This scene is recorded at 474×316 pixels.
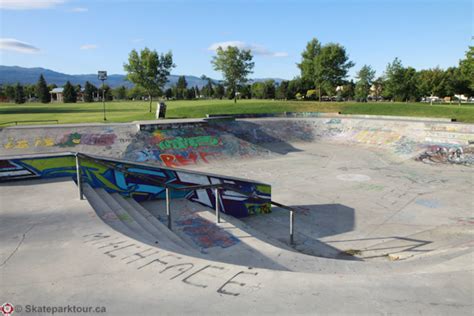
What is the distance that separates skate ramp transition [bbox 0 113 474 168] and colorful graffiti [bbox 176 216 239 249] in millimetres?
14504

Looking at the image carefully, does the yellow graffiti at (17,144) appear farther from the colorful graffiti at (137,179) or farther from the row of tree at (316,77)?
the row of tree at (316,77)

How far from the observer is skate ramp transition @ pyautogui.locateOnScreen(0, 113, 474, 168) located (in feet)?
77.6

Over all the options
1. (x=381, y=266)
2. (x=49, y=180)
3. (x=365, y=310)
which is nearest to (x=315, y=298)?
(x=365, y=310)

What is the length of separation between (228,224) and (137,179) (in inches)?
159

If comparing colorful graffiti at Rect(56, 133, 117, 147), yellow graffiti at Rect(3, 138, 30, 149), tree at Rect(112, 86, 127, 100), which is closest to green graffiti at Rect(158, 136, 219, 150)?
colorful graffiti at Rect(56, 133, 117, 147)

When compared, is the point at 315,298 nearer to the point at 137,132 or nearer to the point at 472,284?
the point at 472,284

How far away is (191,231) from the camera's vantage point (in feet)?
31.3

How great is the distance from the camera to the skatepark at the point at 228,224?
174 inches

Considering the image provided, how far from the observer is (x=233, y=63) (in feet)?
171

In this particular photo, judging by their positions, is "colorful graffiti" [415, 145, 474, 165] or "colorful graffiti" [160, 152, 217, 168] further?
"colorful graffiti" [415, 145, 474, 165]

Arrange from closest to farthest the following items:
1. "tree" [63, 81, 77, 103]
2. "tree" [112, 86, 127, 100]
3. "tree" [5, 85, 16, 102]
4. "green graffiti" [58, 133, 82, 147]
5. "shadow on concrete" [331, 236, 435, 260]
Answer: "shadow on concrete" [331, 236, 435, 260] < "green graffiti" [58, 133, 82, 147] < "tree" [63, 81, 77, 103] < "tree" [5, 85, 16, 102] < "tree" [112, 86, 127, 100]

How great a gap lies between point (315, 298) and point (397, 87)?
223 feet

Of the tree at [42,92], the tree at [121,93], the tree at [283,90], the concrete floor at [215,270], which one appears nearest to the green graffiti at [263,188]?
the concrete floor at [215,270]

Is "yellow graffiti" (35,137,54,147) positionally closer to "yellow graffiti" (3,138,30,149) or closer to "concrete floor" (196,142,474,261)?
"yellow graffiti" (3,138,30,149)
